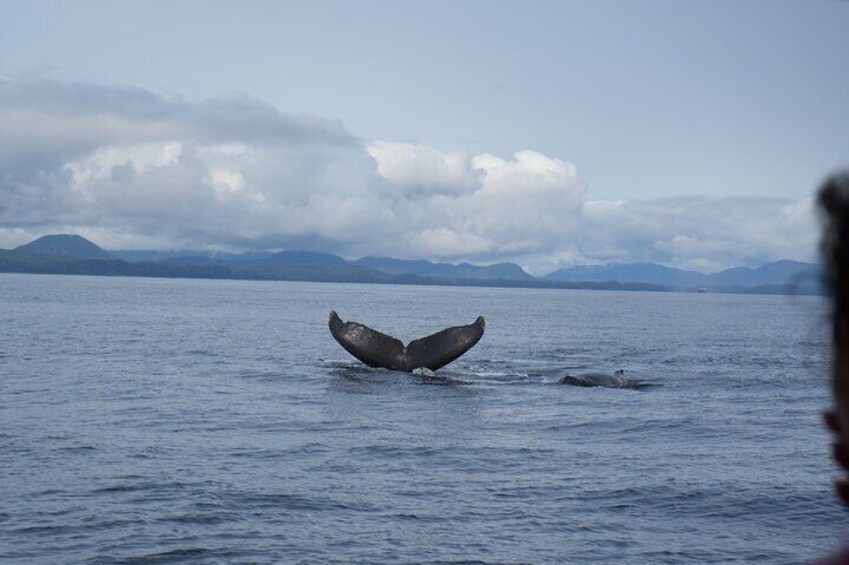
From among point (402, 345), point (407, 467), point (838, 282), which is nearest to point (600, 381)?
point (402, 345)

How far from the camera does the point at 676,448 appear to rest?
20219 millimetres

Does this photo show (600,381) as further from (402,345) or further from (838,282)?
(838,282)

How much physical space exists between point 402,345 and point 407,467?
51.8 feet

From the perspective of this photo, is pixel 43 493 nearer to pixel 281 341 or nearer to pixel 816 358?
pixel 816 358

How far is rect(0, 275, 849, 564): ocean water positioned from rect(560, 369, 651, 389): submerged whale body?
25.2 inches

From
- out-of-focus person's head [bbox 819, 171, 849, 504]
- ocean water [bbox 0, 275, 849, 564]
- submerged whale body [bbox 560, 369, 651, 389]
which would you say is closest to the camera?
out-of-focus person's head [bbox 819, 171, 849, 504]

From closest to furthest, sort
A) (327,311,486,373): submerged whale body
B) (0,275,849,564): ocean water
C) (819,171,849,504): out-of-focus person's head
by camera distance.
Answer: (819,171,849,504): out-of-focus person's head < (0,275,849,564): ocean water < (327,311,486,373): submerged whale body

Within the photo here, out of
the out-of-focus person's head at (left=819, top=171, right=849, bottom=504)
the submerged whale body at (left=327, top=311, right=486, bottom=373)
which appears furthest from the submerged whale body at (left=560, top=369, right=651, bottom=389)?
the out-of-focus person's head at (left=819, top=171, right=849, bottom=504)

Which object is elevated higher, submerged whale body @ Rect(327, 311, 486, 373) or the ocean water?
submerged whale body @ Rect(327, 311, 486, 373)

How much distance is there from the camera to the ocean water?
12828 millimetres

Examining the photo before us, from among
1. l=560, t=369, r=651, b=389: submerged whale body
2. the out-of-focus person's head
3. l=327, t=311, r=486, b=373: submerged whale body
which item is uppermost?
the out-of-focus person's head

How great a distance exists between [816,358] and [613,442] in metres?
19.2

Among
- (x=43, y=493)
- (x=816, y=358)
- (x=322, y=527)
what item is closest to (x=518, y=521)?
(x=322, y=527)

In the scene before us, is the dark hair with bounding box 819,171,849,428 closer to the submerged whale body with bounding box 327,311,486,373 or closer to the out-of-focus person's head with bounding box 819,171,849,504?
the out-of-focus person's head with bounding box 819,171,849,504
